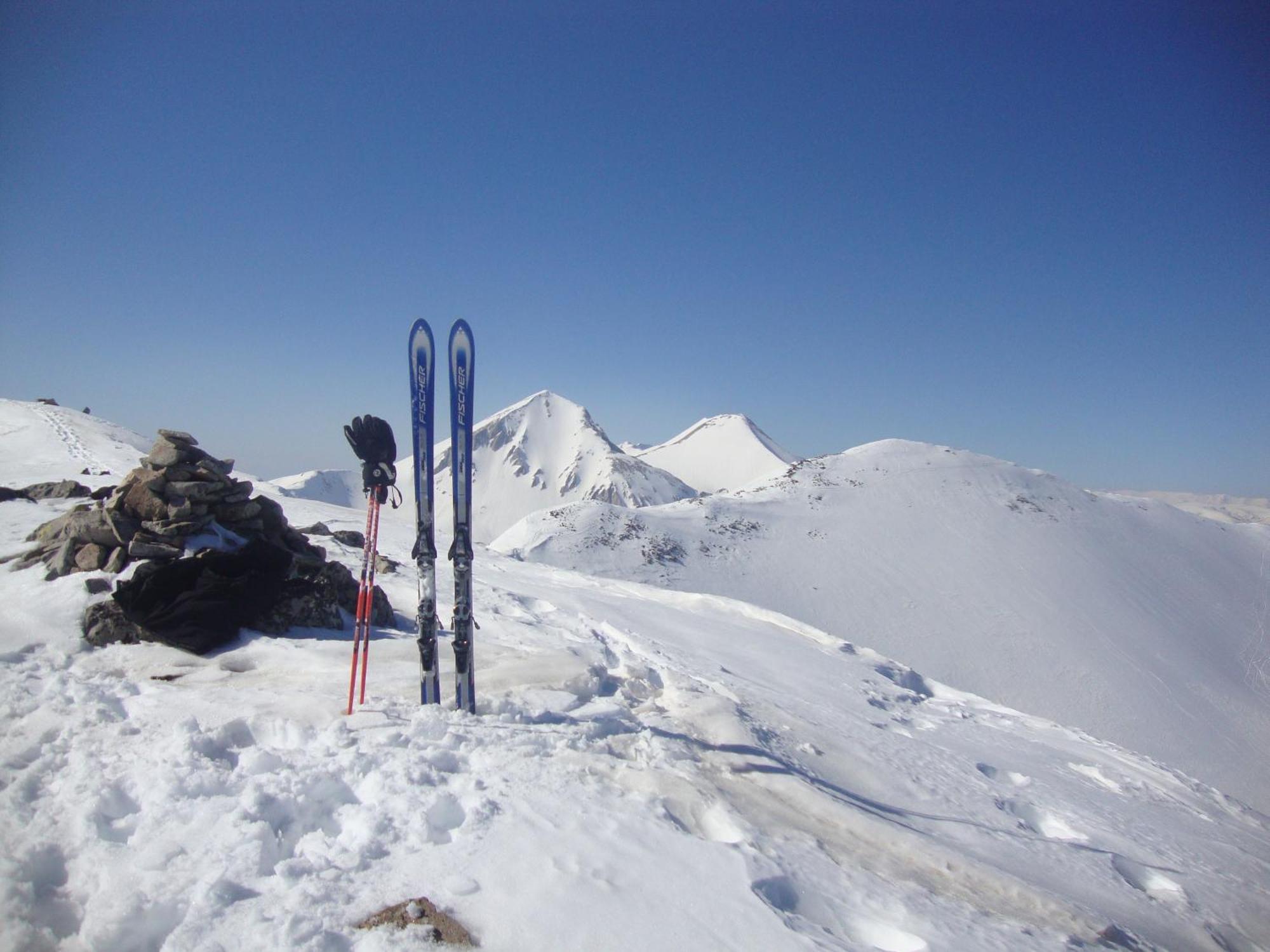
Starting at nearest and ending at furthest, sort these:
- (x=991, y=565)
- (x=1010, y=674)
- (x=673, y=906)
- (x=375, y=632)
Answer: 1. (x=673, y=906)
2. (x=375, y=632)
3. (x=1010, y=674)
4. (x=991, y=565)

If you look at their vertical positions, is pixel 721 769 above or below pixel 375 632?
below

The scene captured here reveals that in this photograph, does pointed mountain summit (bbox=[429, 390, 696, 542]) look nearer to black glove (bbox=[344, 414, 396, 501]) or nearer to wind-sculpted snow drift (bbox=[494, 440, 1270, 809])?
wind-sculpted snow drift (bbox=[494, 440, 1270, 809])

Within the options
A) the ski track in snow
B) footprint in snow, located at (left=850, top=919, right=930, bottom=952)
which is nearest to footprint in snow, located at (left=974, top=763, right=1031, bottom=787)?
footprint in snow, located at (left=850, top=919, right=930, bottom=952)

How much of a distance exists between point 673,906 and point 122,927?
2.91 metres

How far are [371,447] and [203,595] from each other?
10.4 ft

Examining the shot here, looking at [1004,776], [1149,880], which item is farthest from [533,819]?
[1004,776]

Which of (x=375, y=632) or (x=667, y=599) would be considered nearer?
(x=375, y=632)

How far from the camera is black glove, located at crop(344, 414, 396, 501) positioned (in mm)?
6531

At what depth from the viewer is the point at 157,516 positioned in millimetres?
8656

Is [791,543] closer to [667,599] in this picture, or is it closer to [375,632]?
[667,599]

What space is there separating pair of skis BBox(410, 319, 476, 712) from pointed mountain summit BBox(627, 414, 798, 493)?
145953 mm

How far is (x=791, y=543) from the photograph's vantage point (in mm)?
41000

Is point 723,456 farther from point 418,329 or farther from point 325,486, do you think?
point 418,329

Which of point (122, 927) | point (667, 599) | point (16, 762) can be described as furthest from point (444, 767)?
point (667, 599)
